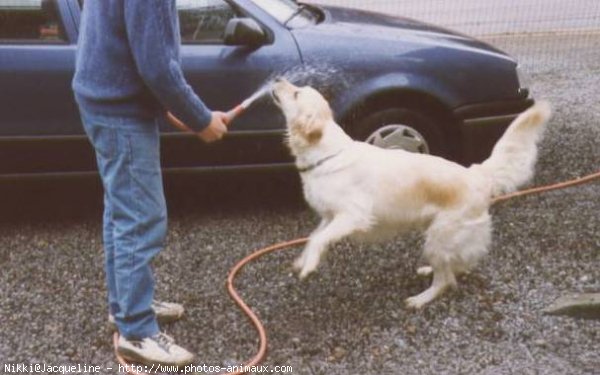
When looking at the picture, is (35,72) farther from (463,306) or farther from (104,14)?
(463,306)

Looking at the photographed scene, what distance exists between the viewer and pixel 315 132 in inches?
152

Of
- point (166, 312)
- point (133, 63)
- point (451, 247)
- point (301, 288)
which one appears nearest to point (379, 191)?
point (451, 247)

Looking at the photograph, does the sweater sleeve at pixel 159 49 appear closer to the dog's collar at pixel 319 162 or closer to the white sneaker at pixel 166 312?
the dog's collar at pixel 319 162

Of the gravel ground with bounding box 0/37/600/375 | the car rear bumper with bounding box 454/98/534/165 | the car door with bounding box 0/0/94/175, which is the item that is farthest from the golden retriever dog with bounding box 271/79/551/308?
the car door with bounding box 0/0/94/175

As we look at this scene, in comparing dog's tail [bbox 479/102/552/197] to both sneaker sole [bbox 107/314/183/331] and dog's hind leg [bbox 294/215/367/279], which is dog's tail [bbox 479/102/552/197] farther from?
sneaker sole [bbox 107/314/183/331]

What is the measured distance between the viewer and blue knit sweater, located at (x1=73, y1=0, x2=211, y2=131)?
2852 millimetres

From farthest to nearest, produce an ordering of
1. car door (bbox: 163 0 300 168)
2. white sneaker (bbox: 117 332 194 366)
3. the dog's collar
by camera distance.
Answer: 1. car door (bbox: 163 0 300 168)
2. the dog's collar
3. white sneaker (bbox: 117 332 194 366)

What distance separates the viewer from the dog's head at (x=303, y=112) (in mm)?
3852

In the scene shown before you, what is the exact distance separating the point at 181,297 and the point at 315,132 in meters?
1.19

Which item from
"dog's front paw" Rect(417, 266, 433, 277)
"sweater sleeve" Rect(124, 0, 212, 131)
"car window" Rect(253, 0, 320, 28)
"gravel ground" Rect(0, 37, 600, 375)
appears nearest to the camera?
"sweater sleeve" Rect(124, 0, 212, 131)

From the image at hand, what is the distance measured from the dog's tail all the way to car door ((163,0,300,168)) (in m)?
1.49

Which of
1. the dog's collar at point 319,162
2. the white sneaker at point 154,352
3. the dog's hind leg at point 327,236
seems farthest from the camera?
the dog's collar at point 319,162

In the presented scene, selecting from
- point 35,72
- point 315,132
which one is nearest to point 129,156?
point 315,132

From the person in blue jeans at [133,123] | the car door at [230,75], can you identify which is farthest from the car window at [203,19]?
the person in blue jeans at [133,123]
